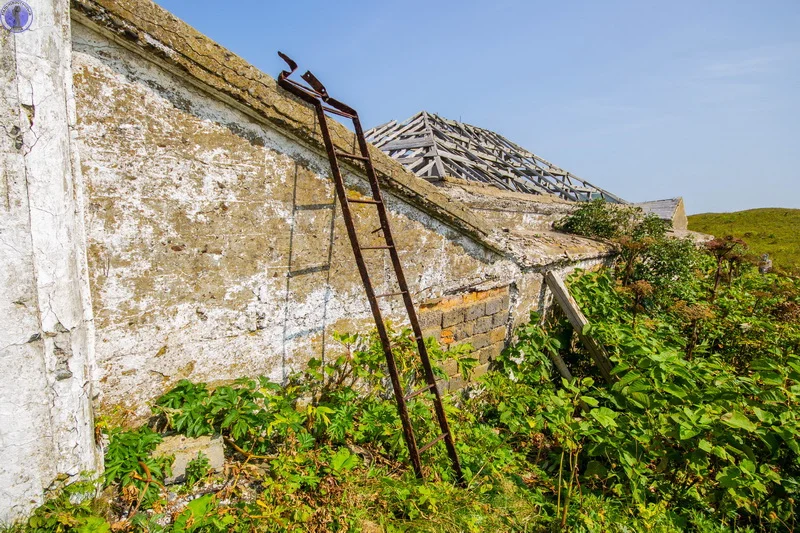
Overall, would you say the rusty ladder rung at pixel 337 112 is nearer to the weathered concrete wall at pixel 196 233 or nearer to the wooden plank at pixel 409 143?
the weathered concrete wall at pixel 196 233

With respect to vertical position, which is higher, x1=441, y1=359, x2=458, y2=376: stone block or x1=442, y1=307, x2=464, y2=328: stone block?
x1=442, y1=307, x2=464, y2=328: stone block

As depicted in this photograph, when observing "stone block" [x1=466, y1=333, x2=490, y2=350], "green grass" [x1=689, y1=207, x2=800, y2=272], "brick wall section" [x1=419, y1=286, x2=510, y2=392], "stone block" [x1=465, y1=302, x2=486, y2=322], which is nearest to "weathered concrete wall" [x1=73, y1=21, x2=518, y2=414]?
"brick wall section" [x1=419, y1=286, x2=510, y2=392]

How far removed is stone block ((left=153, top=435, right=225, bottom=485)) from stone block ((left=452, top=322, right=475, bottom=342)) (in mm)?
2337

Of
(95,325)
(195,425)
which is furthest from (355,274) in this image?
(95,325)

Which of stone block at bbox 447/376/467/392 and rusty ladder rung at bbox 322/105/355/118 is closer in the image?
rusty ladder rung at bbox 322/105/355/118

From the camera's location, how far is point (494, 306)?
14.6 feet

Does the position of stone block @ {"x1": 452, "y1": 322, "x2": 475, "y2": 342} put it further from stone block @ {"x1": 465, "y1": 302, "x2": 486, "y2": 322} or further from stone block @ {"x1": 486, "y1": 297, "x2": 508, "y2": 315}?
stone block @ {"x1": 486, "y1": 297, "x2": 508, "y2": 315}

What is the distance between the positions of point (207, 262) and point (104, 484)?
1.29m

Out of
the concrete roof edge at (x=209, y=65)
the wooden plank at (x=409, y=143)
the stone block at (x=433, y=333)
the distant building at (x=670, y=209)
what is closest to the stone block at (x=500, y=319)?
the stone block at (x=433, y=333)

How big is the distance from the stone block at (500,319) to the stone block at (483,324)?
0.03 m

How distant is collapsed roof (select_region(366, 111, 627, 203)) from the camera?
763cm

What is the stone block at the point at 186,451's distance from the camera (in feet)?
7.64

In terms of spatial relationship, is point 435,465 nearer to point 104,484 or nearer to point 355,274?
point 355,274

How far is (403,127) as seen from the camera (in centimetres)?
969
